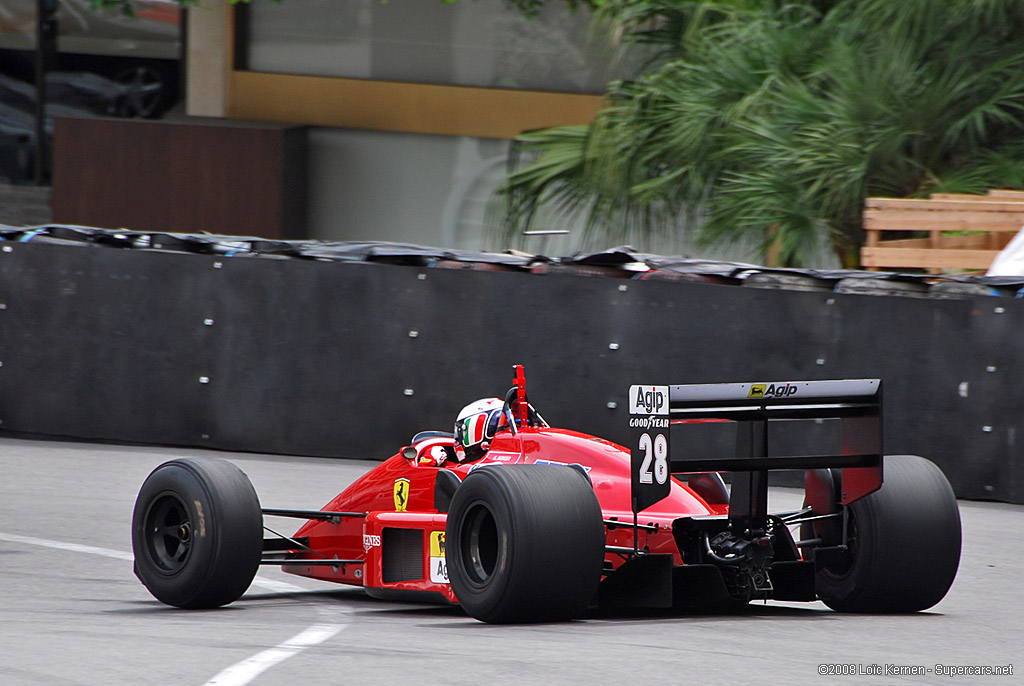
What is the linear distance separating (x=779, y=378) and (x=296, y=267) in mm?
4037

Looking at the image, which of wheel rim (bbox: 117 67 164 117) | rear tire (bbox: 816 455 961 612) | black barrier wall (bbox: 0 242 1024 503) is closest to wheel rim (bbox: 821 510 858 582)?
rear tire (bbox: 816 455 961 612)

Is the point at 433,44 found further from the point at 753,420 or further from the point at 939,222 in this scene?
the point at 753,420

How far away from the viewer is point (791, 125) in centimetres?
1550

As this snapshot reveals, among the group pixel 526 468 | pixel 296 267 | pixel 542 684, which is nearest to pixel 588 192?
pixel 296 267

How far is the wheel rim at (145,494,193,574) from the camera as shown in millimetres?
7227

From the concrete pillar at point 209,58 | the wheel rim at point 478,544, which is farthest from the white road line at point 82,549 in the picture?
the concrete pillar at point 209,58

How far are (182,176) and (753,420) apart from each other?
47.5 ft

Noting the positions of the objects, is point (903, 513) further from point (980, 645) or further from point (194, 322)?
point (194, 322)

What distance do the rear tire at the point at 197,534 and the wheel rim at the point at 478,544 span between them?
109 centimetres

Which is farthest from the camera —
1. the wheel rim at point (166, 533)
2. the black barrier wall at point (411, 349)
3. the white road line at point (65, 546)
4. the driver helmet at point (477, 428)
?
the black barrier wall at point (411, 349)

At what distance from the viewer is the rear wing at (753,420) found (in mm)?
6266

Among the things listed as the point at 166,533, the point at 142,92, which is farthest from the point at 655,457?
the point at 142,92

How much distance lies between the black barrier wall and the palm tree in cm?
377

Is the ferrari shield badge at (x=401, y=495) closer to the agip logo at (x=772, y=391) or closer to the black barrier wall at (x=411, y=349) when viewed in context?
the agip logo at (x=772, y=391)
